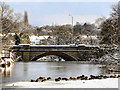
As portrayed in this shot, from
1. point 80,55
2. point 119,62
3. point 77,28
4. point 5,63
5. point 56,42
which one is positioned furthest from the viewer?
point 77,28

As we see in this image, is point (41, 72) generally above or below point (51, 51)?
below

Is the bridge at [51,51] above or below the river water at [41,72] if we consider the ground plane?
above

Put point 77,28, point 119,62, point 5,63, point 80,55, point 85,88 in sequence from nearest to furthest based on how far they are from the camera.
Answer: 1. point 85,88
2. point 119,62
3. point 5,63
4. point 80,55
5. point 77,28

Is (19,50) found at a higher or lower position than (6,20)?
lower

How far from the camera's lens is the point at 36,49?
171 feet

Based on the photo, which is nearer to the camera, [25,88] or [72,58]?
[25,88]

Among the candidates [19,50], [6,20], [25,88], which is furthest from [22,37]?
[25,88]

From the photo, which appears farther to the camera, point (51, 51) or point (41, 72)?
point (51, 51)

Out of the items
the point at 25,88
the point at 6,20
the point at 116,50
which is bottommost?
the point at 25,88

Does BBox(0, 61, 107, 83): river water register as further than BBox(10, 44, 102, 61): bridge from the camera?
No

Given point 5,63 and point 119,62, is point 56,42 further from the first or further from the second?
point 119,62

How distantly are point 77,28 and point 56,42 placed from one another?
45.9 m

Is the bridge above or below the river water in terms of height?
above

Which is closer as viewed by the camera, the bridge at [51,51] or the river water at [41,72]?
the river water at [41,72]
